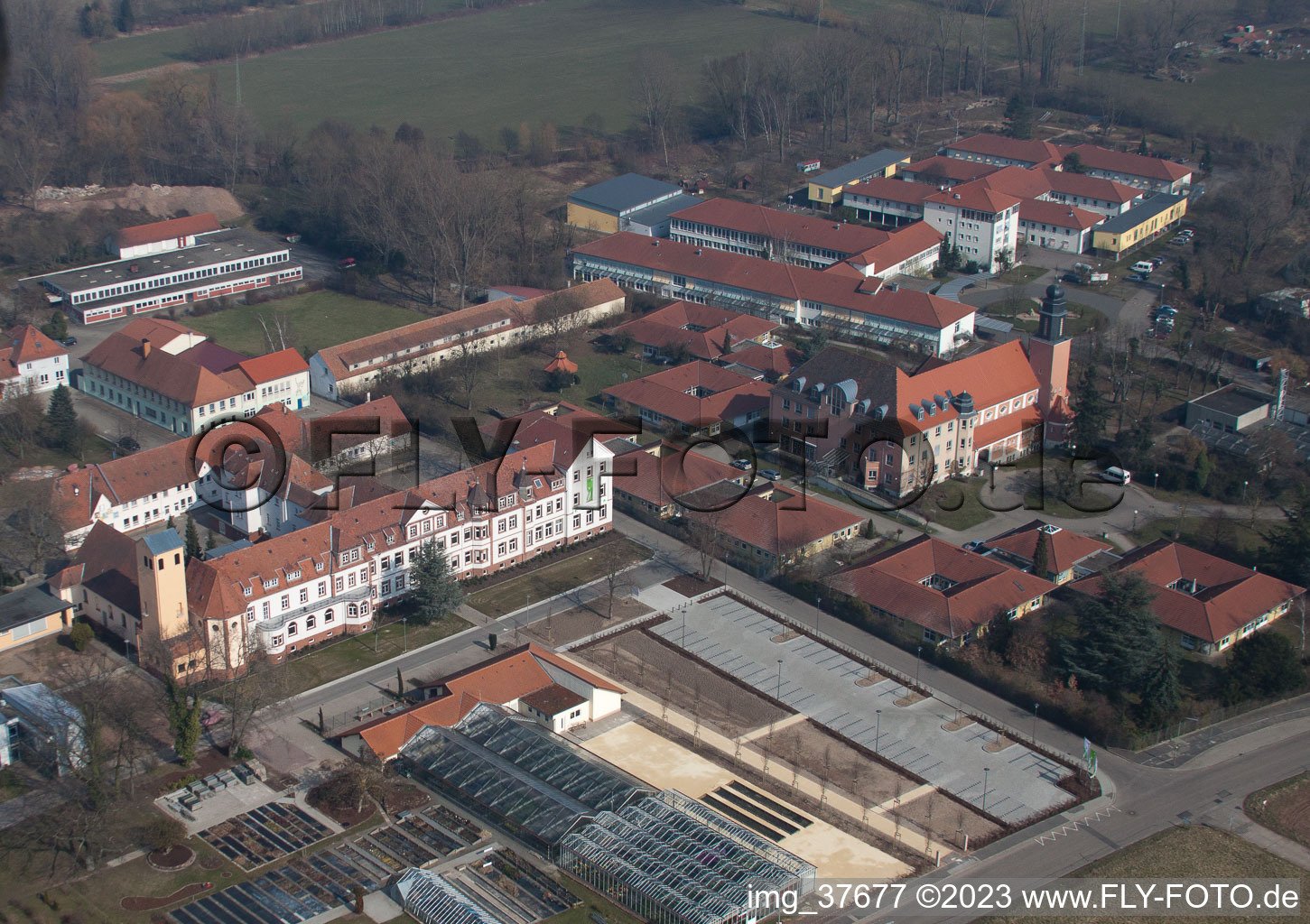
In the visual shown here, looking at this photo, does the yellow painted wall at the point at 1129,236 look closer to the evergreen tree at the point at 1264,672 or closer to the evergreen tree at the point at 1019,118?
the evergreen tree at the point at 1019,118

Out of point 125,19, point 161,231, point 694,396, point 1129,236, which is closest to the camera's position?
point 694,396

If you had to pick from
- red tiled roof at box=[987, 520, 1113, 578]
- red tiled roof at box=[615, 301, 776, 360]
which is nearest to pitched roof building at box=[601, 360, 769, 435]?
red tiled roof at box=[615, 301, 776, 360]

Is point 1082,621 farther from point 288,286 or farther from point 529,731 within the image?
point 288,286

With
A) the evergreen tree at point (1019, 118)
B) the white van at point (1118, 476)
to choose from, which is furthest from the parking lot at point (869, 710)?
the evergreen tree at point (1019, 118)

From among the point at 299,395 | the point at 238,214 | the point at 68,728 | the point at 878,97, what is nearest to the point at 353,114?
the point at 238,214

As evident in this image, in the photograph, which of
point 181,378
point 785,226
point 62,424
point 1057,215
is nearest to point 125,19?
point 785,226

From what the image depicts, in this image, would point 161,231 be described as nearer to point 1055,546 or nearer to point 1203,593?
point 1055,546
